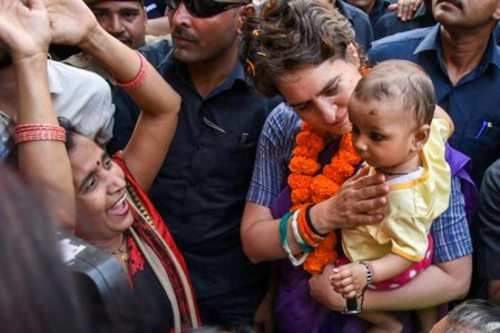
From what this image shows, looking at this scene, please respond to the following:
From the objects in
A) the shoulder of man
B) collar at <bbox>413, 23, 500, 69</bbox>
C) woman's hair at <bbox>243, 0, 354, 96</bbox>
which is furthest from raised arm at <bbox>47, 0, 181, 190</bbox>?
collar at <bbox>413, 23, 500, 69</bbox>

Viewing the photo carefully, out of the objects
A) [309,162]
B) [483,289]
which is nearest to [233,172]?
[309,162]

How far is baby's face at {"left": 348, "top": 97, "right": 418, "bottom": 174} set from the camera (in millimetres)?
1896

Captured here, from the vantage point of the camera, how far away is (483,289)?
2.38 metres

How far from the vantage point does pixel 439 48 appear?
288cm

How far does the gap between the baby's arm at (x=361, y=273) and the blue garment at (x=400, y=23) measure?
76.8 inches

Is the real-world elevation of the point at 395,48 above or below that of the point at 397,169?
below

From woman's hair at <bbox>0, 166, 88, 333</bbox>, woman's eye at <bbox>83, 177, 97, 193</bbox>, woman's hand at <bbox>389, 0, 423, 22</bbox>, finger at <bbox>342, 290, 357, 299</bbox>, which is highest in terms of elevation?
woman's hair at <bbox>0, 166, 88, 333</bbox>

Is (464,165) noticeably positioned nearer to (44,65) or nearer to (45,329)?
(44,65)

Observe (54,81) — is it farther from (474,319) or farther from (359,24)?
(359,24)

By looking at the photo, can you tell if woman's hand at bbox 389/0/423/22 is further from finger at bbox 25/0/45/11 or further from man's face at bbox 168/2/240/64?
finger at bbox 25/0/45/11

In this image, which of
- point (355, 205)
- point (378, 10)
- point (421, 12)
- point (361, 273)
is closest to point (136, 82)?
point (355, 205)

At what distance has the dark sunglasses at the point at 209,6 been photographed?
2529 mm

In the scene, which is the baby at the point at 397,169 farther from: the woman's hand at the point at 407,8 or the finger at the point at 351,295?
the woman's hand at the point at 407,8

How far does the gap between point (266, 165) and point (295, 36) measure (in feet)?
1.34
